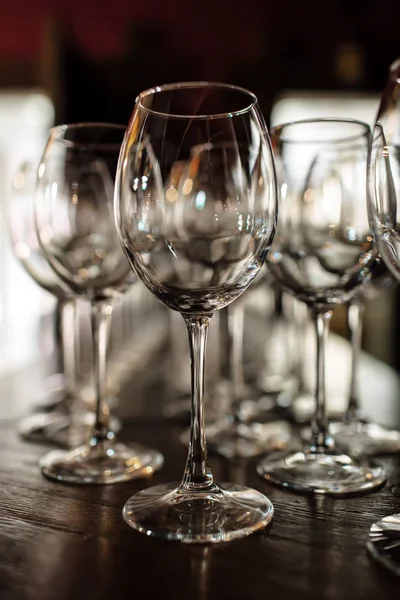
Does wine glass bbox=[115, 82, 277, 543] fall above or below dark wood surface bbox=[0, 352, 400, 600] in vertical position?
above

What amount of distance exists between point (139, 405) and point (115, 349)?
20.8 inches

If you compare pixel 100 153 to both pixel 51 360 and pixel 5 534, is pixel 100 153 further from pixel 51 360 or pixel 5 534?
pixel 51 360

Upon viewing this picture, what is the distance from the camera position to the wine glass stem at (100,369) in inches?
23.3

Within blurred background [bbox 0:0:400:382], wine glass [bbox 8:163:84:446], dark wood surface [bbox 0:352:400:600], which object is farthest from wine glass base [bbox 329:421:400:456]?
blurred background [bbox 0:0:400:382]

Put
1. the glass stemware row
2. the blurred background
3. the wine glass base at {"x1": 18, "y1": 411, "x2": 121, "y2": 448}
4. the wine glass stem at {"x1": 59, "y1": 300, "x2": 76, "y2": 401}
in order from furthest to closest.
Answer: the blurred background → the wine glass stem at {"x1": 59, "y1": 300, "x2": 76, "y2": 401} → the wine glass base at {"x1": 18, "y1": 411, "x2": 121, "y2": 448} → the glass stemware row

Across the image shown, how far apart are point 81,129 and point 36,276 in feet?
0.73

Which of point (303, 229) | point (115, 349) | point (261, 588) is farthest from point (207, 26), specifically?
point (261, 588)

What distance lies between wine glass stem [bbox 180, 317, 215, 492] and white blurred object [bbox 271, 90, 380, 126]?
342 cm

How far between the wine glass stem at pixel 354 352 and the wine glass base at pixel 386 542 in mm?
336

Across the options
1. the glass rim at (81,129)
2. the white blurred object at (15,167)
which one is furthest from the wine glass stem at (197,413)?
the white blurred object at (15,167)

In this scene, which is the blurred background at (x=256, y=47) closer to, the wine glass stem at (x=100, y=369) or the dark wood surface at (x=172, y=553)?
the wine glass stem at (x=100, y=369)

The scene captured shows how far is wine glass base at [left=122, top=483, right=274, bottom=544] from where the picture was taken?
392 mm

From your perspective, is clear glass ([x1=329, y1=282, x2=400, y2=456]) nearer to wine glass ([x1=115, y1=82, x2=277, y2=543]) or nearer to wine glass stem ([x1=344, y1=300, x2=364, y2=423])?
wine glass stem ([x1=344, y1=300, x2=364, y2=423])

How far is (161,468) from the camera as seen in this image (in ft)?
1.80
